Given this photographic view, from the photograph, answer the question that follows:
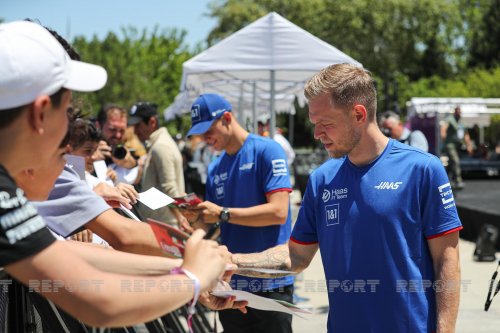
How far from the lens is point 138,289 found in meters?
1.92

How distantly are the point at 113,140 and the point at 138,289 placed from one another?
6461mm

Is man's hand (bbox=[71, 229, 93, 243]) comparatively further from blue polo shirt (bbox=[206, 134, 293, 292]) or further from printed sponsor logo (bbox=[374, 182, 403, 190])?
printed sponsor logo (bbox=[374, 182, 403, 190])

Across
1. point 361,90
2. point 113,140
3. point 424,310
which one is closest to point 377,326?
point 424,310

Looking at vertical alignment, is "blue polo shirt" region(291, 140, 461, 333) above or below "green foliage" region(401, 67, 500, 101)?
above

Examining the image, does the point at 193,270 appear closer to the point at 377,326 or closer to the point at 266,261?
the point at 377,326

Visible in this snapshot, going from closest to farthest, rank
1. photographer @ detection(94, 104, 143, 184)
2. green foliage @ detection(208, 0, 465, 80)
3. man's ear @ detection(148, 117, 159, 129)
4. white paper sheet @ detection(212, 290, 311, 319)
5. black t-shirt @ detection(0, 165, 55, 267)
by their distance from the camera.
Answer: black t-shirt @ detection(0, 165, 55, 267) < white paper sheet @ detection(212, 290, 311, 319) < photographer @ detection(94, 104, 143, 184) < man's ear @ detection(148, 117, 159, 129) < green foliage @ detection(208, 0, 465, 80)

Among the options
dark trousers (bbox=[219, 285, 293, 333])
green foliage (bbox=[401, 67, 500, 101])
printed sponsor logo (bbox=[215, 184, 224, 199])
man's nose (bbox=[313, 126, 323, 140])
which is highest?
man's nose (bbox=[313, 126, 323, 140])

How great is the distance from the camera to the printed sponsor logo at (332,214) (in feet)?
10.6

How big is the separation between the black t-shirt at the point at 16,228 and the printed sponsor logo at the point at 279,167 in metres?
3.26

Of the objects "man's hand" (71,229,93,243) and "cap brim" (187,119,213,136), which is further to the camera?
"cap brim" (187,119,213,136)

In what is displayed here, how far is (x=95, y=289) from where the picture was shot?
6.03 feet

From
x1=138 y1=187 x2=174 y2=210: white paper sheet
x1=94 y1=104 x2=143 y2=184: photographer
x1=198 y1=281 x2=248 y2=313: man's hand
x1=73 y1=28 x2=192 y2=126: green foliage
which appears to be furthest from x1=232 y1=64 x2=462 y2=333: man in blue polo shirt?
x1=73 y1=28 x2=192 y2=126: green foliage

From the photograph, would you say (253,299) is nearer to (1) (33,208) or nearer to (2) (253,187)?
(1) (33,208)

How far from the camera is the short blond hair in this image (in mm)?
3225
